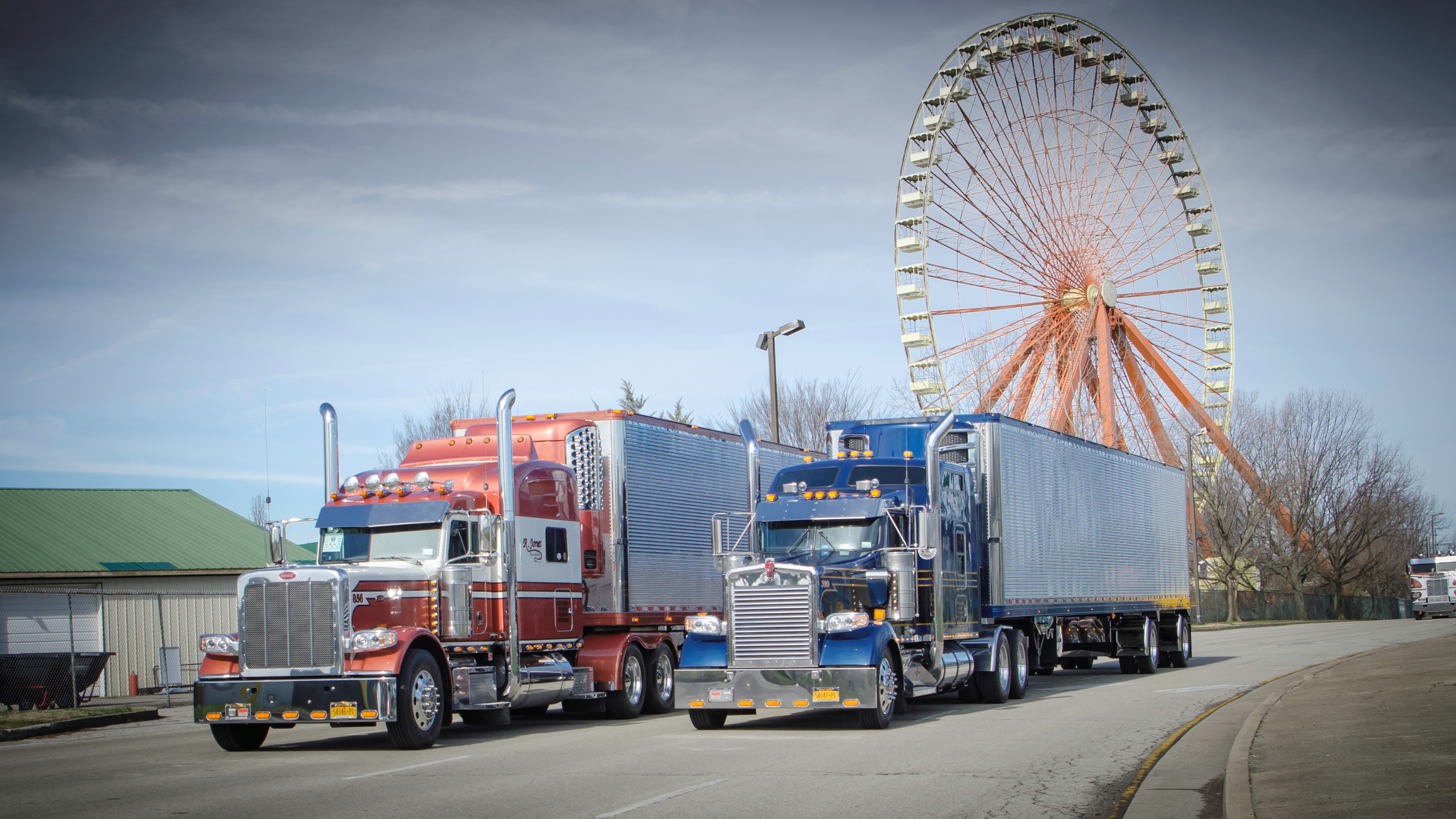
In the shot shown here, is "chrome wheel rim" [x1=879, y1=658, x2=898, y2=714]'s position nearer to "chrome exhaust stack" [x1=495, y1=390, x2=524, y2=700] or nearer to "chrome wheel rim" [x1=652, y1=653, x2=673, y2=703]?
"chrome exhaust stack" [x1=495, y1=390, x2=524, y2=700]

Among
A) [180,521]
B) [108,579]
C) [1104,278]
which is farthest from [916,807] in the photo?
[1104,278]

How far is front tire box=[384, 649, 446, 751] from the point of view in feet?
47.3

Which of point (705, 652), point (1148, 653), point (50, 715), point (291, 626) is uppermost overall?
point (291, 626)

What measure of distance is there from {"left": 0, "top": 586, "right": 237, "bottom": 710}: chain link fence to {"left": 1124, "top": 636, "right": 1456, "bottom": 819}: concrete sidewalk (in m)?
19.0

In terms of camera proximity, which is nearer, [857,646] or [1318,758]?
[1318,758]

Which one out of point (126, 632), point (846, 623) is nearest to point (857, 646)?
point (846, 623)

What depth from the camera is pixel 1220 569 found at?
69000mm

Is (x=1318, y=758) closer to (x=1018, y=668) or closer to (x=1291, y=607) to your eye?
(x=1018, y=668)

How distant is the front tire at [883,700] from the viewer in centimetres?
1534

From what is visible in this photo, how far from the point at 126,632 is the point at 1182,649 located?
2372cm

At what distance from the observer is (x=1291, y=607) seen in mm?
74062

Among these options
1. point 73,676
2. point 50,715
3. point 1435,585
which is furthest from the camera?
point 1435,585

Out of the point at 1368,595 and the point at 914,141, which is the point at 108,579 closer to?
the point at 914,141

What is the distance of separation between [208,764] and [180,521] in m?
24.3
